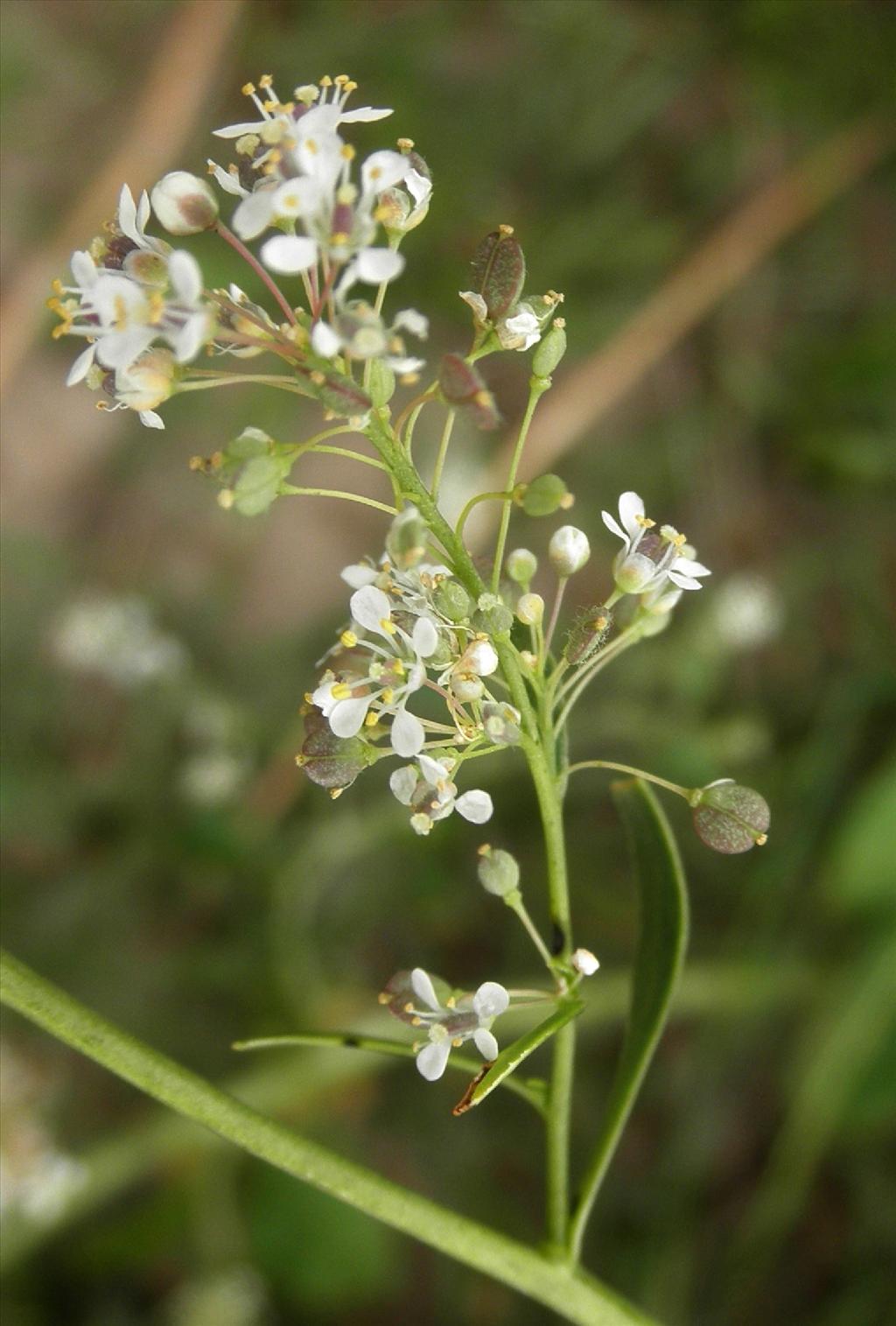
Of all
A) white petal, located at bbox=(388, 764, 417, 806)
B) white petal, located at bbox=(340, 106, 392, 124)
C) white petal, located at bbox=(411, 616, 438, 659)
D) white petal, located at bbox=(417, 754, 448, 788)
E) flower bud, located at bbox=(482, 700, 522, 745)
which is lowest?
white petal, located at bbox=(388, 764, 417, 806)

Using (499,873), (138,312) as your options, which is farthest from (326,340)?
(499,873)

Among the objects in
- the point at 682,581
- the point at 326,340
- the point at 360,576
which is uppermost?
the point at 326,340

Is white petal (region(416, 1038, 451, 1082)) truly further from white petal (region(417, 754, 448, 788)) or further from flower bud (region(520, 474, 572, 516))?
flower bud (region(520, 474, 572, 516))

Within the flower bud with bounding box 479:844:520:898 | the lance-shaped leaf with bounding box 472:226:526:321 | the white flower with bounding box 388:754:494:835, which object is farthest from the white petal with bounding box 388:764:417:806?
the lance-shaped leaf with bounding box 472:226:526:321

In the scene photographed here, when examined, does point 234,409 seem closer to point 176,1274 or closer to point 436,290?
point 436,290

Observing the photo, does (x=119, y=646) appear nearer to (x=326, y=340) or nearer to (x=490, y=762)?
(x=490, y=762)

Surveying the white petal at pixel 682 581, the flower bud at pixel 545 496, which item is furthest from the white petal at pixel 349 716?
the white petal at pixel 682 581
